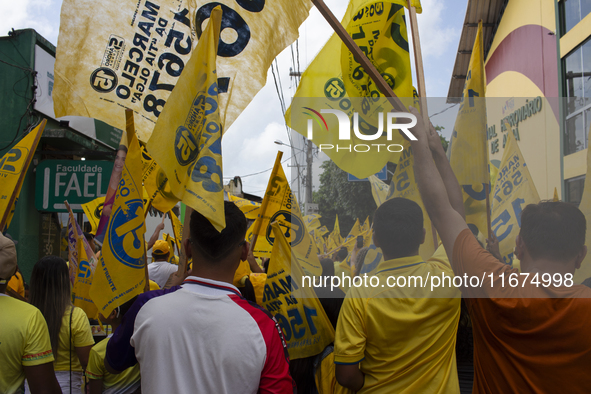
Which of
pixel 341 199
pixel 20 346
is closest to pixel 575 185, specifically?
pixel 341 199

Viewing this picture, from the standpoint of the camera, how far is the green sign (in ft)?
24.5

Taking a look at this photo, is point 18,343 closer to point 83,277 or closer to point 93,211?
point 83,277

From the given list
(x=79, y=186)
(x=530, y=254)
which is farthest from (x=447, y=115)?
(x=79, y=186)

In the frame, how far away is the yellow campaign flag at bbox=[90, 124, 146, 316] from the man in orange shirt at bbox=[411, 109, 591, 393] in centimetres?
180

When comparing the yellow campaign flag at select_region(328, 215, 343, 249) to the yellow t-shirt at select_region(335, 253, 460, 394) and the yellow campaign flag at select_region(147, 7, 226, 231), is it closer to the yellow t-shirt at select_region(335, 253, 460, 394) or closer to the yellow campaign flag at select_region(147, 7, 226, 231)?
the yellow t-shirt at select_region(335, 253, 460, 394)

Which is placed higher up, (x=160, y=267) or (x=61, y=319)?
(x=160, y=267)

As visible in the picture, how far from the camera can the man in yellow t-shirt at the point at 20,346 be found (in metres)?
2.39

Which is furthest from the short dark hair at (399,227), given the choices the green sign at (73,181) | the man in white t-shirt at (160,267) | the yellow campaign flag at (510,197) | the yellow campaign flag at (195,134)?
the green sign at (73,181)

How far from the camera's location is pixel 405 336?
2.18 m

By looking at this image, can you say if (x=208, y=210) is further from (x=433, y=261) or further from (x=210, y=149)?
(x=433, y=261)

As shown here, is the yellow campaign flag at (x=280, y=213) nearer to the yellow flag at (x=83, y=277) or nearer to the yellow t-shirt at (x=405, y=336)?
the yellow t-shirt at (x=405, y=336)

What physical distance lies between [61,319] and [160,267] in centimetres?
219

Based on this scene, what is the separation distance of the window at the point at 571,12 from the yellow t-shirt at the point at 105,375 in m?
8.97

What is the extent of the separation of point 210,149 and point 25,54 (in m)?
10.4
